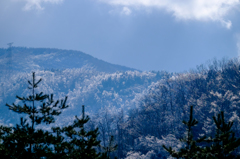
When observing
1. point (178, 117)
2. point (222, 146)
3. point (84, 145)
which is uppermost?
point (222, 146)

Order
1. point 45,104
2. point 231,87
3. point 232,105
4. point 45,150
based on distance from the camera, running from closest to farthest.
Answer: point 45,150 < point 45,104 < point 232,105 < point 231,87

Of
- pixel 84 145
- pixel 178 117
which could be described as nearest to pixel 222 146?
pixel 84 145

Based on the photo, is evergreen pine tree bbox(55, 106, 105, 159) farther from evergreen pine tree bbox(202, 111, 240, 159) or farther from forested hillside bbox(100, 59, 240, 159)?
forested hillside bbox(100, 59, 240, 159)

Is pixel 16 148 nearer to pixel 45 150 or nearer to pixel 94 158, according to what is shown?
pixel 45 150

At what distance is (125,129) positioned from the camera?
349 feet

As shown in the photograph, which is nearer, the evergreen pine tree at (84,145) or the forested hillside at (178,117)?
the evergreen pine tree at (84,145)

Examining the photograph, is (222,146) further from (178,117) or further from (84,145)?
(178,117)

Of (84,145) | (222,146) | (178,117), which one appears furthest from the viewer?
(178,117)

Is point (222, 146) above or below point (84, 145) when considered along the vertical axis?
above

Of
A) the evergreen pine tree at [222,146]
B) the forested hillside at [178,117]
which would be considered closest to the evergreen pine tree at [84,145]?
the evergreen pine tree at [222,146]

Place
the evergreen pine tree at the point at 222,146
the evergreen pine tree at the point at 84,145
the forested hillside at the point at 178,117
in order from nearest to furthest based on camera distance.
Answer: the evergreen pine tree at the point at 222,146 → the evergreen pine tree at the point at 84,145 → the forested hillside at the point at 178,117

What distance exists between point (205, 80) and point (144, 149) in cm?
5580

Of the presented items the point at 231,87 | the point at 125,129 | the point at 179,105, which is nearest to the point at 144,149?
the point at 125,129

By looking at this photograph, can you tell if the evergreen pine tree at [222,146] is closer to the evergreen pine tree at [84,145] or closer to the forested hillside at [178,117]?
the evergreen pine tree at [84,145]
